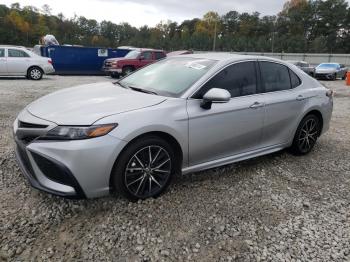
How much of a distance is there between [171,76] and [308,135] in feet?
7.89

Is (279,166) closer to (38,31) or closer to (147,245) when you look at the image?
(147,245)

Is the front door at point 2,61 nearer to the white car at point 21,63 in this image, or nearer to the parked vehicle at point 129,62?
the white car at point 21,63

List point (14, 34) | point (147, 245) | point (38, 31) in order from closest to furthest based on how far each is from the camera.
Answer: point (147, 245) < point (14, 34) < point (38, 31)

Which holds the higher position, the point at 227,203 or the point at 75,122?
the point at 75,122

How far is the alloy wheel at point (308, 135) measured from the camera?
496 cm

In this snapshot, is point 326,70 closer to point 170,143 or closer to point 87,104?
point 170,143

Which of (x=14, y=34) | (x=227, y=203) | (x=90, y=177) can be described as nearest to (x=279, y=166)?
(x=227, y=203)

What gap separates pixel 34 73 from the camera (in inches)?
570

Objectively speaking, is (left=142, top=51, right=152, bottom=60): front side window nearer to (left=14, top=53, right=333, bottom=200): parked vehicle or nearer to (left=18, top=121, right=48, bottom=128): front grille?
(left=14, top=53, right=333, bottom=200): parked vehicle

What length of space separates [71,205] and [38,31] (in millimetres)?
90472

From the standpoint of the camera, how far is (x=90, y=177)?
9.73 feet

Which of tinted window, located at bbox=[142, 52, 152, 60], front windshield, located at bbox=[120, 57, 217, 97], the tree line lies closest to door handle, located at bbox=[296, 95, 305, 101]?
front windshield, located at bbox=[120, 57, 217, 97]

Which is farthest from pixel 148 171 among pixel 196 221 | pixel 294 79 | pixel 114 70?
pixel 114 70

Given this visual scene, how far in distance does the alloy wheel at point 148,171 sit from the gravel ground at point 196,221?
0.14 meters
